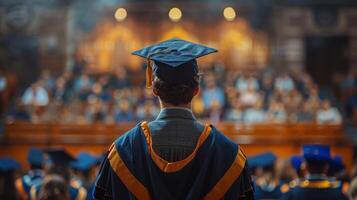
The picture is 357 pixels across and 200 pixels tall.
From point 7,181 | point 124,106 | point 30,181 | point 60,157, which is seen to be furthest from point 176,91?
point 124,106

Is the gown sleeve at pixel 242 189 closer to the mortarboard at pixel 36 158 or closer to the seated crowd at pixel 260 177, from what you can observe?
the seated crowd at pixel 260 177

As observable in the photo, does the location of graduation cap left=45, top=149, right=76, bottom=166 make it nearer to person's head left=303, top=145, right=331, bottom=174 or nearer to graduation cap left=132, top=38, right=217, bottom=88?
person's head left=303, top=145, right=331, bottom=174

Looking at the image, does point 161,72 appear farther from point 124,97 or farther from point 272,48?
point 272,48

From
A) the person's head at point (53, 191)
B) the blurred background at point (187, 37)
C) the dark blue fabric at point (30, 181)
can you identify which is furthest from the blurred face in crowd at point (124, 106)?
the person's head at point (53, 191)

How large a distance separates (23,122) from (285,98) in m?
6.22

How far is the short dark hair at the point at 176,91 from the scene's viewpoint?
2.96 metres

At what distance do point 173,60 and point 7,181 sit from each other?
557cm

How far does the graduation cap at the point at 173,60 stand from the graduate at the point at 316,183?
1.82 metres

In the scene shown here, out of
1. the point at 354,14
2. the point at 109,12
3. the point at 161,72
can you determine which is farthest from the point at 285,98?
the point at 161,72

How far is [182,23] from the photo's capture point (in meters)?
25.4

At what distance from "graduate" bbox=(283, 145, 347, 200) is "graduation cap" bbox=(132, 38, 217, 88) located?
1.82m

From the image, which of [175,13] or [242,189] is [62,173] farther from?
[175,13]

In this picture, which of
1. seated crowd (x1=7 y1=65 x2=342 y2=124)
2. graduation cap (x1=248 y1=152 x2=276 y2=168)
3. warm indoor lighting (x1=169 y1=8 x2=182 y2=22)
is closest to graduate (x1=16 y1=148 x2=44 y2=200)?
graduation cap (x1=248 y1=152 x2=276 y2=168)

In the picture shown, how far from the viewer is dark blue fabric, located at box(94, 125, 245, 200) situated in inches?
112
